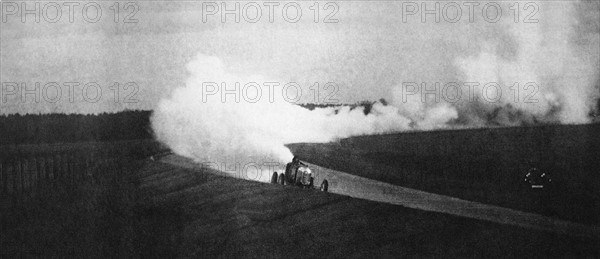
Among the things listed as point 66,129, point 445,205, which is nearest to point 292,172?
point 445,205

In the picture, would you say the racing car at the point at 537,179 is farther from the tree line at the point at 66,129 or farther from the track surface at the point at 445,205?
the tree line at the point at 66,129

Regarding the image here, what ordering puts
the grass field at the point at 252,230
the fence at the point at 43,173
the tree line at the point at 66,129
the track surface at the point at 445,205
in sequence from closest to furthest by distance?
the grass field at the point at 252,230, the track surface at the point at 445,205, the fence at the point at 43,173, the tree line at the point at 66,129

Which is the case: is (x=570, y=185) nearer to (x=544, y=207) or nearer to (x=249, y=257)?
(x=544, y=207)

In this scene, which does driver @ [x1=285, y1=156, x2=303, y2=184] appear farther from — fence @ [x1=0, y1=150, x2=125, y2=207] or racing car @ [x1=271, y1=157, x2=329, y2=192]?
fence @ [x1=0, y1=150, x2=125, y2=207]

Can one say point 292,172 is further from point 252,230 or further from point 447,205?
point 252,230

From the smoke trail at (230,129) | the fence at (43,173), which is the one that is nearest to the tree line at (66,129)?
the smoke trail at (230,129)

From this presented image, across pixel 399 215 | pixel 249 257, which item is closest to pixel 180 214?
pixel 249 257

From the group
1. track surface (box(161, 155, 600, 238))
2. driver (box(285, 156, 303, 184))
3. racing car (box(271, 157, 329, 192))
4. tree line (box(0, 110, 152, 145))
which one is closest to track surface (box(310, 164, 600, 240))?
track surface (box(161, 155, 600, 238))
